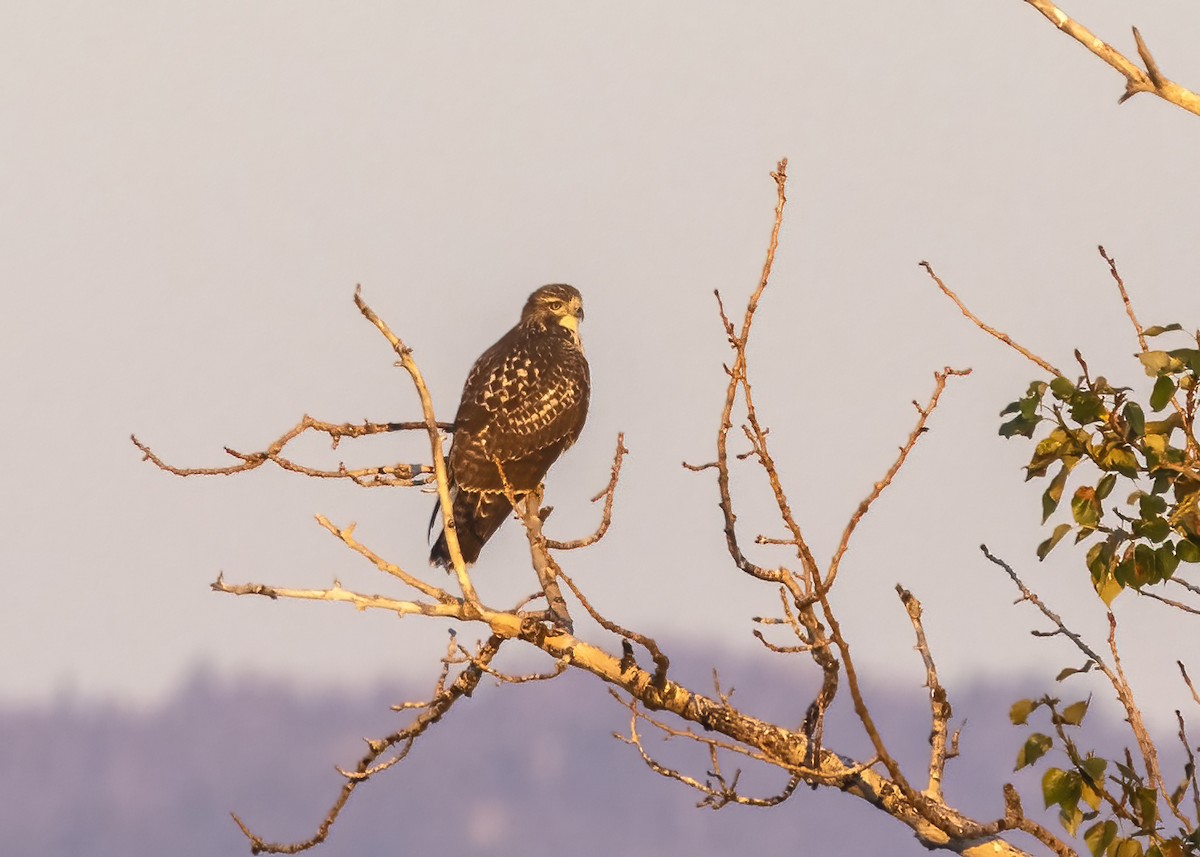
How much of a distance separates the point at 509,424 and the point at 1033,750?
686 cm

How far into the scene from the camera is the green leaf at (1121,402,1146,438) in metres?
5.74

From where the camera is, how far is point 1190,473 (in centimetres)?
600

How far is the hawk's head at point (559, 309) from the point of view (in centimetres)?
1380

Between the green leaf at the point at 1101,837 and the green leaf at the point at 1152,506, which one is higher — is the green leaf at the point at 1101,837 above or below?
below

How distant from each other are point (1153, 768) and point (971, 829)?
97cm

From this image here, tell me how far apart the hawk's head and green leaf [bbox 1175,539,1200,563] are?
815 cm

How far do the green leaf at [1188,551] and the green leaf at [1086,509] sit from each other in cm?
33

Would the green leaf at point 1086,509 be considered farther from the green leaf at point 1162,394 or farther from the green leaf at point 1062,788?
the green leaf at point 1062,788

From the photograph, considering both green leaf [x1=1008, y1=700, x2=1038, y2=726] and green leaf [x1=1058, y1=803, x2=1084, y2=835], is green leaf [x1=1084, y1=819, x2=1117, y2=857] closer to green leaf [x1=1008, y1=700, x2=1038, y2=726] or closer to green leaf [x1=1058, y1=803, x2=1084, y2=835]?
green leaf [x1=1058, y1=803, x2=1084, y2=835]

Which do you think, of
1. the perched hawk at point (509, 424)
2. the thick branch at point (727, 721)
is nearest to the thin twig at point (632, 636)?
the thick branch at point (727, 721)

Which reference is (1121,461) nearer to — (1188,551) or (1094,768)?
(1188,551)

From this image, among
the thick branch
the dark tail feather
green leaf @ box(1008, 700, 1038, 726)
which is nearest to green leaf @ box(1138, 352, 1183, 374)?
green leaf @ box(1008, 700, 1038, 726)

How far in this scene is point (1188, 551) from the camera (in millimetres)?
6105

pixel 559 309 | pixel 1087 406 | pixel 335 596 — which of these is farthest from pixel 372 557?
pixel 559 309
